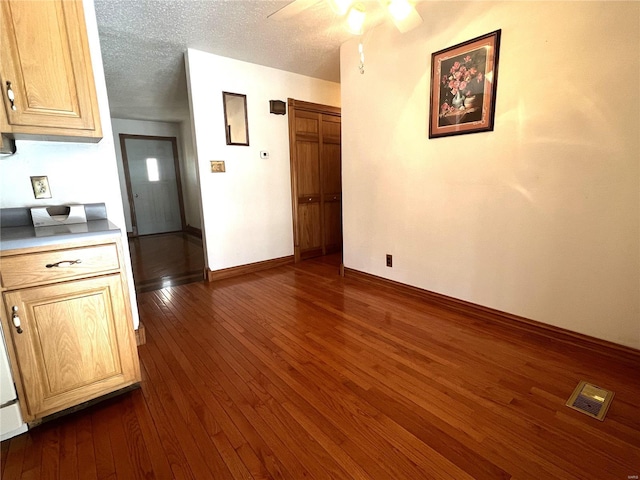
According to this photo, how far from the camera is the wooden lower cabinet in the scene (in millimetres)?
1268

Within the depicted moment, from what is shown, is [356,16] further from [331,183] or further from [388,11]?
[331,183]

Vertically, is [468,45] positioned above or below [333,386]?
above

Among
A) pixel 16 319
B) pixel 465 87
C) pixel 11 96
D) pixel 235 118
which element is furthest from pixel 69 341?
pixel 465 87

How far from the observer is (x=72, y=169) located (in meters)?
1.75

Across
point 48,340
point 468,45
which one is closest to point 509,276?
point 468,45

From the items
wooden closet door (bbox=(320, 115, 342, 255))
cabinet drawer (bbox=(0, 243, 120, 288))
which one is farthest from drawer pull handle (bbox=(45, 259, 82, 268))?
wooden closet door (bbox=(320, 115, 342, 255))

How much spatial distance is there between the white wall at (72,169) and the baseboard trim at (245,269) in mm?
1559

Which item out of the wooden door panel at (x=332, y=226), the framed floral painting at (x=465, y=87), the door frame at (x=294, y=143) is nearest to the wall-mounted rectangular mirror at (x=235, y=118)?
the door frame at (x=294, y=143)

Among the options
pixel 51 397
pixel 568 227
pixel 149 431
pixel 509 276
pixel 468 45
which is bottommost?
pixel 149 431

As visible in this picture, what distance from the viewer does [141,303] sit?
284 centimetres

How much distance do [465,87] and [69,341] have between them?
2.87 m

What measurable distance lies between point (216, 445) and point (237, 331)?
1.02 metres

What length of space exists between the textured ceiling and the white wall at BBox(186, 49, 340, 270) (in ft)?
0.55

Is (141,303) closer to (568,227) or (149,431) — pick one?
(149,431)
